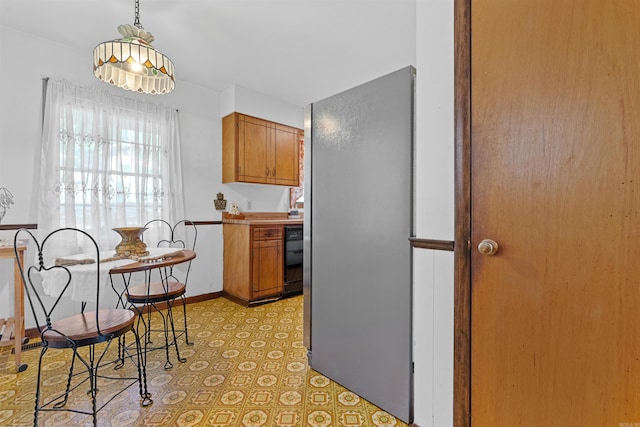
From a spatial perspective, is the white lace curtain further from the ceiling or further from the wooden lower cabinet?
the wooden lower cabinet

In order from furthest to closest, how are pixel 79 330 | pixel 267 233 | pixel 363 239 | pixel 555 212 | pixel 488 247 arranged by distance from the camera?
pixel 267 233 < pixel 363 239 < pixel 79 330 < pixel 488 247 < pixel 555 212

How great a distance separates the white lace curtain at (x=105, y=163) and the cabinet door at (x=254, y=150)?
74cm

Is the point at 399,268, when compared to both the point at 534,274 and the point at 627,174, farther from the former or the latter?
the point at 627,174

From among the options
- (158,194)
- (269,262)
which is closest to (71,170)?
(158,194)

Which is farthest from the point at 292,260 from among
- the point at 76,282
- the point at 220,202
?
the point at 76,282

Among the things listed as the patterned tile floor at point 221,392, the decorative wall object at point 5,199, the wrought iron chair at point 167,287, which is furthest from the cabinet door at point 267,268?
the decorative wall object at point 5,199

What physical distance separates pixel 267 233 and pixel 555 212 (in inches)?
113

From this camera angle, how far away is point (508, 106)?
114cm

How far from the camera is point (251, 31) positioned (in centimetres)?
258

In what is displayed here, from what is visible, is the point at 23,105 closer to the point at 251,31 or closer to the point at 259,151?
the point at 251,31

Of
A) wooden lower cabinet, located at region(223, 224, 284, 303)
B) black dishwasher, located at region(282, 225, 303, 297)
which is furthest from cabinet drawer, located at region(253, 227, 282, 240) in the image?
black dishwasher, located at region(282, 225, 303, 297)

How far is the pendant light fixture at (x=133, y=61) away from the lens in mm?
1761

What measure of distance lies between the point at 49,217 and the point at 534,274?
3.51 metres

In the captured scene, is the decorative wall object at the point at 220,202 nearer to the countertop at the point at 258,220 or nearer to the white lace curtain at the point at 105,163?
the countertop at the point at 258,220
